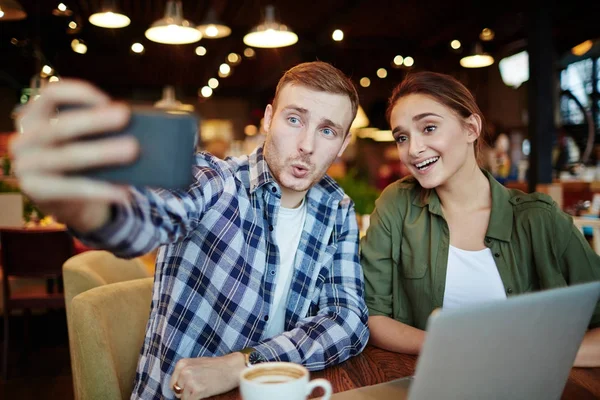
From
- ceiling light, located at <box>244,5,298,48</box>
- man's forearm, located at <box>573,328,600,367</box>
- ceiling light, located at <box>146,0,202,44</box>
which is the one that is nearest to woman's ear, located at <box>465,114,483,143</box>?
man's forearm, located at <box>573,328,600,367</box>

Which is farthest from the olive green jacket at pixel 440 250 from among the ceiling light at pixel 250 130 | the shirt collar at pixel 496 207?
the ceiling light at pixel 250 130

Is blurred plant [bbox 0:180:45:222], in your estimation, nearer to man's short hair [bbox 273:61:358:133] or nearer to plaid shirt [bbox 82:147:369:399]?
plaid shirt [bbox 82:147:369:399]

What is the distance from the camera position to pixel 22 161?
0.66 meters

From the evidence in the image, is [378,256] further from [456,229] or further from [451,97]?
[451,97]

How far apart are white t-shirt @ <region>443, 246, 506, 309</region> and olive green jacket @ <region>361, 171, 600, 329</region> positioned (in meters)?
0.02

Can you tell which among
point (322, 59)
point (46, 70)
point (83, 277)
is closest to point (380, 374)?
point (83, 277)

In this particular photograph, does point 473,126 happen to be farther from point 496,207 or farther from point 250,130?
point 250,130

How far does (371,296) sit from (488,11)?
21.3 feet

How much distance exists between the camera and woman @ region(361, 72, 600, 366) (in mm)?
1579

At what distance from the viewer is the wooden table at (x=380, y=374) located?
1120 mm

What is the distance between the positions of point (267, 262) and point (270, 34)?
3538mm

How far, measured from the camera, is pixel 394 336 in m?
1.45

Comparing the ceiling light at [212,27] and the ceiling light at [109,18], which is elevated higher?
the ceiling light at [212,27]

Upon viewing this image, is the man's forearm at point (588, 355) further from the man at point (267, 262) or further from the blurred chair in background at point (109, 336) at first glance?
the blurred chair in background at point (109, 336)
